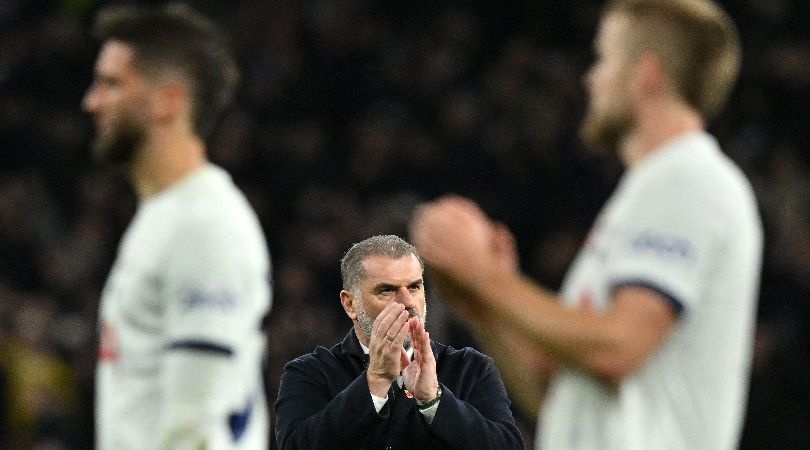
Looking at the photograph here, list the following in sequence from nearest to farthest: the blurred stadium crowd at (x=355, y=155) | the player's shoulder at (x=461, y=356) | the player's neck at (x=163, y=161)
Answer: the player's shoulder at (x=461, y=356) → the player's neck at (x=163, y=161) → the blurred stadium crowd at (x=355, y=155)

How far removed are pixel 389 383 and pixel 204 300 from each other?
1212 millimetres

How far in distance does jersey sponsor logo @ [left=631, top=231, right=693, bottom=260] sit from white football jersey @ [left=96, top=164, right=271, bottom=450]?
156cm

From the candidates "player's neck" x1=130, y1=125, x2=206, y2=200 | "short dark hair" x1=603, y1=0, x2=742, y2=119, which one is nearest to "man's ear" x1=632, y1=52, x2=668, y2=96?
"short dark hair" x1=603, y1=0, x2=742, y2=119

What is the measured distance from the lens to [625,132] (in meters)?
2.84

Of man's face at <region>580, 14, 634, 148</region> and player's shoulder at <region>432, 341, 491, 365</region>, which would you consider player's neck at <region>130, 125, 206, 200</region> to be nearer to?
player's shoulder at <region>432, 341, 491, 365</region>

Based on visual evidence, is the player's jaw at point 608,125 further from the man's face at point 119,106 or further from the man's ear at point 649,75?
the man's face at point 119,106

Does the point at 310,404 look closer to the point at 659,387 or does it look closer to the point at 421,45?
the point at 659,387

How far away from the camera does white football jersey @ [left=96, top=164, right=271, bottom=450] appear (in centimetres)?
379

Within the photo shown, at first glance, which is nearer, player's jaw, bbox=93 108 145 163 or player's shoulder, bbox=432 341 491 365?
player's shoulder, bbox=432 341 491 365

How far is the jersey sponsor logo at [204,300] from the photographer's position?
3.85 m

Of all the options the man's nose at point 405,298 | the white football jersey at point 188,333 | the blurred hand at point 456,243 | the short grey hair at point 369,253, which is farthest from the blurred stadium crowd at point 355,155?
the blurred hand at point 456,243

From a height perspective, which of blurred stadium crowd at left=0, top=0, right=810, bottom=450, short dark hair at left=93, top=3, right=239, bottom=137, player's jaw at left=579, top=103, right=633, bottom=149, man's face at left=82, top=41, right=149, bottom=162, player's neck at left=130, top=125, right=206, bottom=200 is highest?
player's jaw at left=579, top=103, right=633, bottom=149

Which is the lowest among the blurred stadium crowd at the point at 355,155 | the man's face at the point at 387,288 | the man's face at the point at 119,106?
the blurred stadium crowd at the point at 355,155

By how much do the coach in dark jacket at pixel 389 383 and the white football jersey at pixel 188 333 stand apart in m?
0.85
